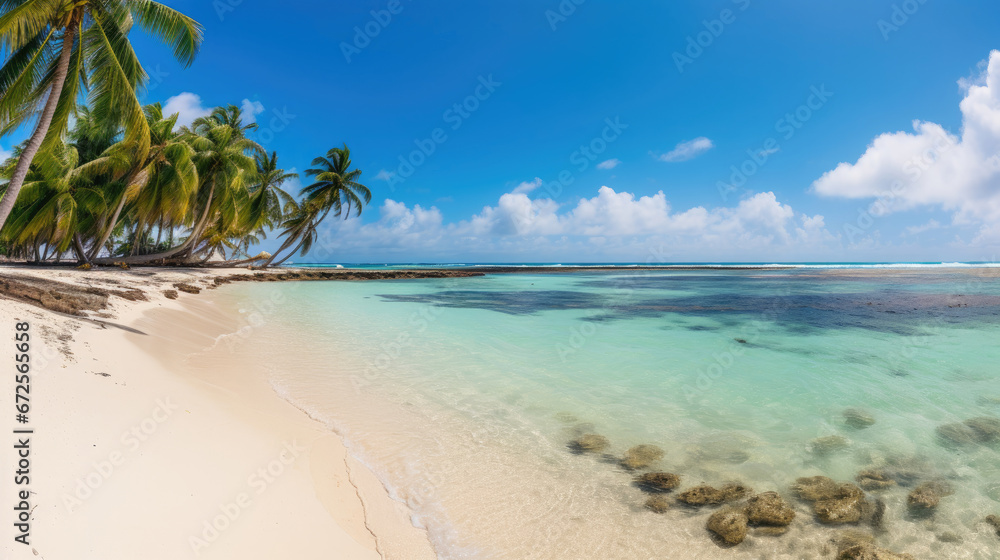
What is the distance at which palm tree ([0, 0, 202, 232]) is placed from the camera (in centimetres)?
830

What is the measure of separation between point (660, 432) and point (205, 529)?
4.12 meters

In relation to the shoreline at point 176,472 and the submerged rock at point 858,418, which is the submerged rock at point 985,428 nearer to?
the submerged rock at point 858,418

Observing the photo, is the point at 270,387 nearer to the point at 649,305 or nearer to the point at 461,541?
the point at 461,541

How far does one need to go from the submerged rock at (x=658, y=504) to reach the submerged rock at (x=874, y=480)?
1.74 meters

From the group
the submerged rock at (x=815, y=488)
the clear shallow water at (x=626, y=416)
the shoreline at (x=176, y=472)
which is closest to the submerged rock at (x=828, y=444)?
the clear shallow water at (x=626, y=416)

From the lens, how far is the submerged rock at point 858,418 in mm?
4613

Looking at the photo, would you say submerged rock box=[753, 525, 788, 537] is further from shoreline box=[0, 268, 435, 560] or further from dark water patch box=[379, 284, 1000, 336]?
dark water patch box=[379, 284, 1000, 336]

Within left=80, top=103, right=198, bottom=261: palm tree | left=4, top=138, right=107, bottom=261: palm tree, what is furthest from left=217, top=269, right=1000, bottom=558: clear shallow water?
left=4, top=138, right=107, bottom=261: palm tree

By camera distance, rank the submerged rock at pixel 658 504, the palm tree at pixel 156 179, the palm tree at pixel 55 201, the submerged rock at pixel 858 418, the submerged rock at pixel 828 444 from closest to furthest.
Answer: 1. the submerged rock at pixel 658 504
2. the submerged rock at pixel 828 444
3. the submerged rock at pixel 858 418
4. the palm tree at pixel 55 201
5. the palm tree at pixel 156 179

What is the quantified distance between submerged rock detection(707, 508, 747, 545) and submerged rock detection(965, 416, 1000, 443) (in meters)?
3.64

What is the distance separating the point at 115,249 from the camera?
37.7 m

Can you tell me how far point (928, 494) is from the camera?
10.4ft

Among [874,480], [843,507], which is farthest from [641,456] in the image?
[874,480]

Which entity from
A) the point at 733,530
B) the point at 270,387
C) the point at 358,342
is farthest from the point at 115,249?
the point at 733,530
